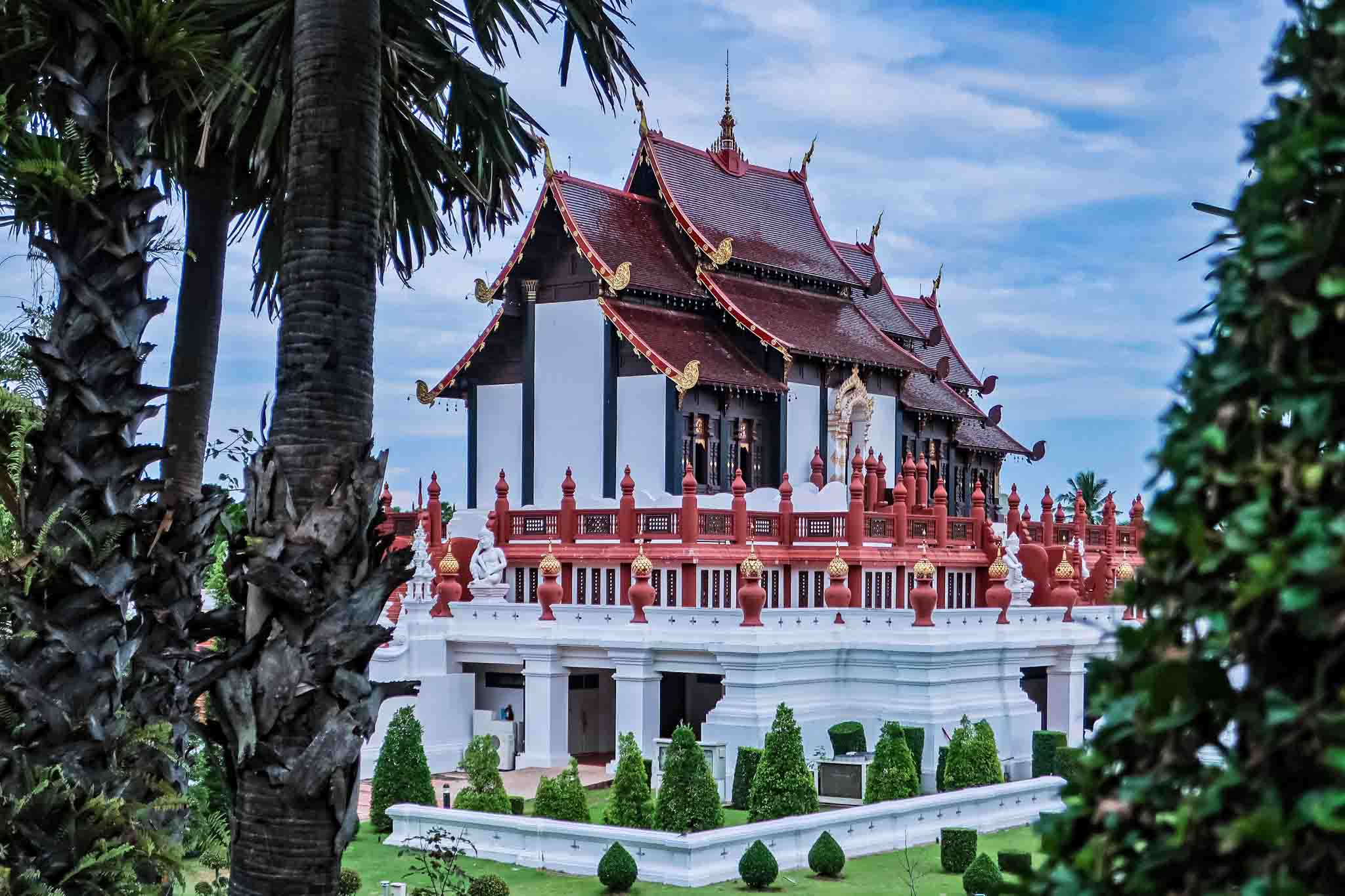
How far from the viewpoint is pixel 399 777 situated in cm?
2014

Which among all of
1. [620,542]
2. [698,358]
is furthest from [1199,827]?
[698,358]

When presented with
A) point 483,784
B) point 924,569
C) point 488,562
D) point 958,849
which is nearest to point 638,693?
point 488,562

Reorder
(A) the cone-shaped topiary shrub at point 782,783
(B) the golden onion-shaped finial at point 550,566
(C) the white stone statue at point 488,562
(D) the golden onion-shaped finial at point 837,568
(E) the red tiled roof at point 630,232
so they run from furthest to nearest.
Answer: (E) the red tiled roof at point 630,232
(C) the white stone statue at point 488,562
(B) the golden onion-shaped finial at point 550,566
(D) the golden onion-shaped finial at point 837,568
(A) the cone-shaped topiary shrub at point 782,783

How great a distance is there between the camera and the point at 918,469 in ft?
103

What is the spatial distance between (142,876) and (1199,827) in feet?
24.0

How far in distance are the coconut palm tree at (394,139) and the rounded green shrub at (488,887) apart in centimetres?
555

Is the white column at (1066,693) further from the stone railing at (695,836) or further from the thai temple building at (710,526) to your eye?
the stone railing at (695,836)

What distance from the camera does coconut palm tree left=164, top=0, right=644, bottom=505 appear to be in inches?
402

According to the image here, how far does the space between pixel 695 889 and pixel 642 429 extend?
14114 mm

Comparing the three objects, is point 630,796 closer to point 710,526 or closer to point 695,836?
point 695,836

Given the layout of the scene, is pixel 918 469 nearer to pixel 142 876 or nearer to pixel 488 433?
pixel 488 433

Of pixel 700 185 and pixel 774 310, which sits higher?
pixel 700 185

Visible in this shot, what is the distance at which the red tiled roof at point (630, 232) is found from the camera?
30156 mm

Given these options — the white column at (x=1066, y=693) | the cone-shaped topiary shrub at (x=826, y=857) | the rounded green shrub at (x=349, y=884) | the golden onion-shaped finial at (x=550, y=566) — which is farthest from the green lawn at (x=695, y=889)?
the white column at (x=1066, y=693)
